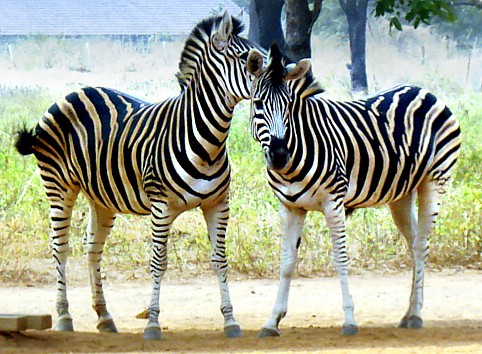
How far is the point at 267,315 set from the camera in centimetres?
873

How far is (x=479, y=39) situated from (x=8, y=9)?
15408 millimetres

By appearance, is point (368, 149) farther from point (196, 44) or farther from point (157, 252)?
point (157, 252)

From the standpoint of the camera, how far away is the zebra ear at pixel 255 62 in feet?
22.4

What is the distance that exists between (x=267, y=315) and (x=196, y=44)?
8.68 feet

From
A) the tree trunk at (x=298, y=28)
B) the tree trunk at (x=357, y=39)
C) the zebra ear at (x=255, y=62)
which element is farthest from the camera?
the tree trunk at (x=357, y=39)

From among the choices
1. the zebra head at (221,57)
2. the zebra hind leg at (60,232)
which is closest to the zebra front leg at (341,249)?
the zebra head at (221,57)

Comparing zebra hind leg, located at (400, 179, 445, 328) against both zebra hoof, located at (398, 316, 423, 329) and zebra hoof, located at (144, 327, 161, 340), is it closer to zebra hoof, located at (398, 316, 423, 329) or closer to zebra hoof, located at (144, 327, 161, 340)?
zebra hoof, located at (398, 316, 423, 329)

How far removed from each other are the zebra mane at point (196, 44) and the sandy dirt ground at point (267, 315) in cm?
198

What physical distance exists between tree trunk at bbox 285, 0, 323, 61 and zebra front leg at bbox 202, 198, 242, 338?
6.53 meters

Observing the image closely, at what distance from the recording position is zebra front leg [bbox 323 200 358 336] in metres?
7.18

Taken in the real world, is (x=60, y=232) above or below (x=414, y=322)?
above

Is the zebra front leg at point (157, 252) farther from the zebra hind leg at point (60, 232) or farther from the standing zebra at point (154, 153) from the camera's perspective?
the zebra hind leg at point (60, 232)

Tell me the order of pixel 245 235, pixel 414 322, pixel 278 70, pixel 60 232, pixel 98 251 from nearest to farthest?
pixel 278 70 → pixel 414 322 → pixel 60 232 → pixel 98 251 → pixel 245 235

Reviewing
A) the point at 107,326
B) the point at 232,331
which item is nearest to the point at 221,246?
the point at 232,331
